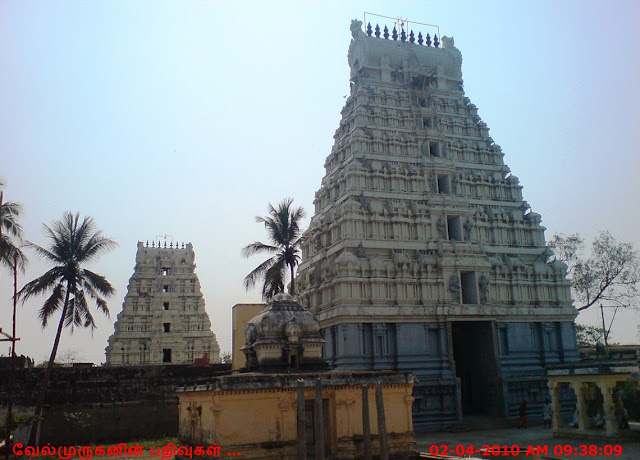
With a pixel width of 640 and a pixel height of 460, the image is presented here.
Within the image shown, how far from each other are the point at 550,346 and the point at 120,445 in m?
23.3

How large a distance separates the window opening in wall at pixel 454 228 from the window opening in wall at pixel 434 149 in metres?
4.10

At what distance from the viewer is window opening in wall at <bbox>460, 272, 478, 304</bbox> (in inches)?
1296

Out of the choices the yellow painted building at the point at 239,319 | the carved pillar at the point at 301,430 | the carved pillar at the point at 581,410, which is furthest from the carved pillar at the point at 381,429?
the yellow painted building at the point at 239,319

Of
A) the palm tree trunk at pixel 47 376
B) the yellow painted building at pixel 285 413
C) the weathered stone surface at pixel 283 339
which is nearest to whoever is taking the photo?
the yellow painted building at pixel 285 413

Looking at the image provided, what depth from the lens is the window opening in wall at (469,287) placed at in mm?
32906

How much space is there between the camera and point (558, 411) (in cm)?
2631

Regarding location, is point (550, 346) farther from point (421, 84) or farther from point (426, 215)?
point (421, 84)

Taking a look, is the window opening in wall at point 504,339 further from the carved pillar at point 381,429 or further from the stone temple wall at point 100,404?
the carved pillar at point 381,429

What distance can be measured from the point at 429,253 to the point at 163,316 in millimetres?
28127

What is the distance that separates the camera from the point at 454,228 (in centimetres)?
3488

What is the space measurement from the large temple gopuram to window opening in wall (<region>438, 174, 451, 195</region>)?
12 centimetres

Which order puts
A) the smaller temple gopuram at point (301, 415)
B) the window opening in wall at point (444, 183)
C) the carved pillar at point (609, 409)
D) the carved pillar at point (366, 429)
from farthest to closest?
the window opening in wall at point (444, 183), the carved pillar at point (609, 409), the smaller temple gopuram at point (301, 415), the carved pillar at point (366, 429)

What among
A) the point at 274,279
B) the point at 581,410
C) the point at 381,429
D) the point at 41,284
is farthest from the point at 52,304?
the point at 581,410

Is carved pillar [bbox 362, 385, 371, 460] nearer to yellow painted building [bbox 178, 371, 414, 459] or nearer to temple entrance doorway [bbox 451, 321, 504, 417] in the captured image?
yellow painted building [bbox 178, 371, 414, 459]
